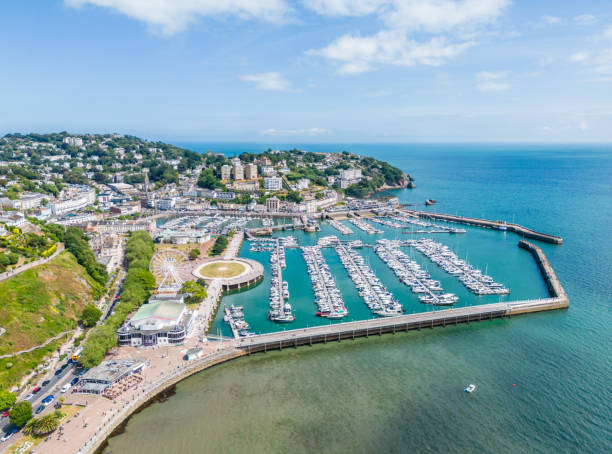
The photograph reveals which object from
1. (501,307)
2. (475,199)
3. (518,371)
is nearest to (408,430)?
(518,371)

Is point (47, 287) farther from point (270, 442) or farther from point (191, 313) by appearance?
point (270, 442)

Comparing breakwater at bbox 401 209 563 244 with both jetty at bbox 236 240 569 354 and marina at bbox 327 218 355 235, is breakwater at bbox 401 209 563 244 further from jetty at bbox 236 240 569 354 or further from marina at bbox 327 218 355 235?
jetty at bbox 236 240 569 354

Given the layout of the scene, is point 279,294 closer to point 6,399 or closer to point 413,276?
point 413,276

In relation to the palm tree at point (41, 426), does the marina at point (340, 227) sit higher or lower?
lower

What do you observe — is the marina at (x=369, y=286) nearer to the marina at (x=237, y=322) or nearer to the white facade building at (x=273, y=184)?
the marina at (x=237, y=322)

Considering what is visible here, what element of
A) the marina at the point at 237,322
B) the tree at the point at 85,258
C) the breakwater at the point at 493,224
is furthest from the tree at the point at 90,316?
the breakwater at the point at 493,224
